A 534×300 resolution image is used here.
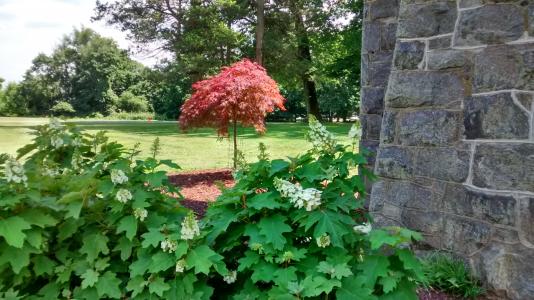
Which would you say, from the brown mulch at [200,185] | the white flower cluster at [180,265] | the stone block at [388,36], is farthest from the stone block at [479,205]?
the brown mulch at [200,185]

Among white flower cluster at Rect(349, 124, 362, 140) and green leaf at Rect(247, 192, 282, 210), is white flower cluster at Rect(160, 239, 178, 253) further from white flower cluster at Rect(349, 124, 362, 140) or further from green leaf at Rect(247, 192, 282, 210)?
white flower cluster at Rect(349, 124, 362, 140)

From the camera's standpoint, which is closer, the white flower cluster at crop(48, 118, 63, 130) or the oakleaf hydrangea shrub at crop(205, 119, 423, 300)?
the oakleaf hydrangea shrub at crop(205, 119, 423, 300)

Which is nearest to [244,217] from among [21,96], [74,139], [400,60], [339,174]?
[339,174]

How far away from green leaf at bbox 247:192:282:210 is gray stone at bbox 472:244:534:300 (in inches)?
67.9

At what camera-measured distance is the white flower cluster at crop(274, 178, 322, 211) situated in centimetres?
167

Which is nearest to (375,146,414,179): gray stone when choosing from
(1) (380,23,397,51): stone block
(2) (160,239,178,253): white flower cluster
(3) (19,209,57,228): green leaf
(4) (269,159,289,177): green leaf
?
(1) (380,23,397,51): stone block

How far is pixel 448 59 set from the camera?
293cm

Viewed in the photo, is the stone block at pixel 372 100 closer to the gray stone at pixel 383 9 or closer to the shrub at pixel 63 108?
the gray stone at pixel 383 9

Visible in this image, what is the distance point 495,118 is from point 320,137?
1.39m

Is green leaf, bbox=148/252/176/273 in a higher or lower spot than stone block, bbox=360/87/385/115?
lower

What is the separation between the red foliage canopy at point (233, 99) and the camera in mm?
6848

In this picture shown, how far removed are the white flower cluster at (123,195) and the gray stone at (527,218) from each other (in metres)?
2.26

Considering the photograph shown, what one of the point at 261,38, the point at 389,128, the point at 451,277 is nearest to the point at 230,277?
the point at 451,277

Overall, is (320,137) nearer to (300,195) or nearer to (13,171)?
(300,195)
